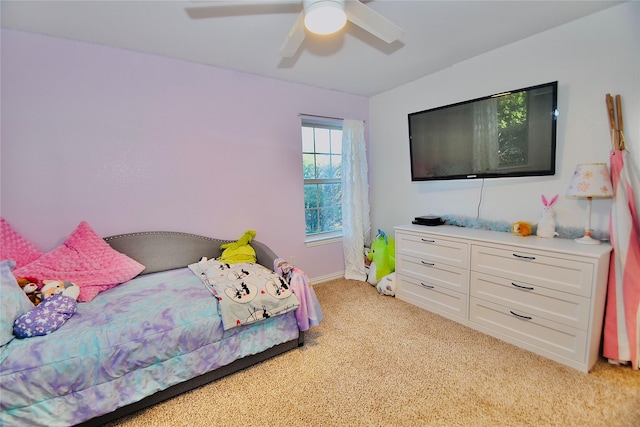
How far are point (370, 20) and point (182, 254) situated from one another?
2238 millimetres

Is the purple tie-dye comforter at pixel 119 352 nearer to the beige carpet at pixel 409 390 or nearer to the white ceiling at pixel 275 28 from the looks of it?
the beige carpet at pixel 409 390

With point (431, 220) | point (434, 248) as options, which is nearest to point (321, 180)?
point (431, 220)

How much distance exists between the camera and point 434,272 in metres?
2.49

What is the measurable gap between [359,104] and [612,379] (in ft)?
10.6

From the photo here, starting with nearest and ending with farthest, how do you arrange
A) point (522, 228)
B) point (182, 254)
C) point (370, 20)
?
point (370, 20) → point (522, 228) → point (182, 254)

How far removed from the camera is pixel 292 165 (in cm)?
309

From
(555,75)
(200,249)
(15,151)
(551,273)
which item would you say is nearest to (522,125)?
(555,75)

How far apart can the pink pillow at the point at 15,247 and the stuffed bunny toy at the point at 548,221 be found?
3.63m

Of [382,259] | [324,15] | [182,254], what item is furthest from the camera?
[382,259]

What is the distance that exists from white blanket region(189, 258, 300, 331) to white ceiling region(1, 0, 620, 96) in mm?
1612

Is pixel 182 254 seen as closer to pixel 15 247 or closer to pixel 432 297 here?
pixel 15 247

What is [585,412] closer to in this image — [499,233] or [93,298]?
[499,233]

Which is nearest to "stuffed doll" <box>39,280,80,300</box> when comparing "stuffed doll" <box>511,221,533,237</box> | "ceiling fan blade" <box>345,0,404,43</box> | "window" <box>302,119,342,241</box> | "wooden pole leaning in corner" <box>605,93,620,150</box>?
"window" <box>302,119,342,241</box>

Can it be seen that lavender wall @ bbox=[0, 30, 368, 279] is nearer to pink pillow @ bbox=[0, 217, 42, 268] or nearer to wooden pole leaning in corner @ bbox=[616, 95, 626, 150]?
pink pillow @ bbox=[0, 217, 42, 268]
